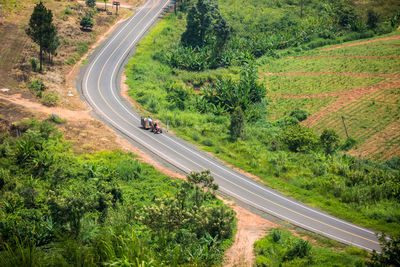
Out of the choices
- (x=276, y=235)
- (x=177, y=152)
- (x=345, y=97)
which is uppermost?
(x=345, y=97)

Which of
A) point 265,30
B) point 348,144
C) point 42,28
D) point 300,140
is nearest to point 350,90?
point 348,144

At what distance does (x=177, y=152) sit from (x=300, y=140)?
15372mm

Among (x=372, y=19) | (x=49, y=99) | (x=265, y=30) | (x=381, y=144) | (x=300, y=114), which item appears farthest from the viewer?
(x=265, y=30)

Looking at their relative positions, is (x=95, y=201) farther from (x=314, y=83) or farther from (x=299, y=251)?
(x=314, y=83)

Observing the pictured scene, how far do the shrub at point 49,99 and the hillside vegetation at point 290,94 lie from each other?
11912 millimetres

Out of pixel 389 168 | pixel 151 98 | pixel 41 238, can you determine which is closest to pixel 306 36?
pixel 151 98

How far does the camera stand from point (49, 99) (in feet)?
174

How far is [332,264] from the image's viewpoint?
2680 cm

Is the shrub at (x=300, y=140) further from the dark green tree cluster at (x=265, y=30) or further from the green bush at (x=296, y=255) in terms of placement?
the dark green tree cluster at (x=265, y=30)

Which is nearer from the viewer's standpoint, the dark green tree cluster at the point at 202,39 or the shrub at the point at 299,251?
the shrub at the point at 299,251

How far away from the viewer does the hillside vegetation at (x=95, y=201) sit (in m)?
27.9

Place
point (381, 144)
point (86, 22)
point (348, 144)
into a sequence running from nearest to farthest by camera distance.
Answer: point (381, 144)
point (348, 144)
point (86, 22)

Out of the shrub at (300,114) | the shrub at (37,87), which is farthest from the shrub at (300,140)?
the shrub at (37,87)

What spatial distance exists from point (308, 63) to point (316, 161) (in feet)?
117
